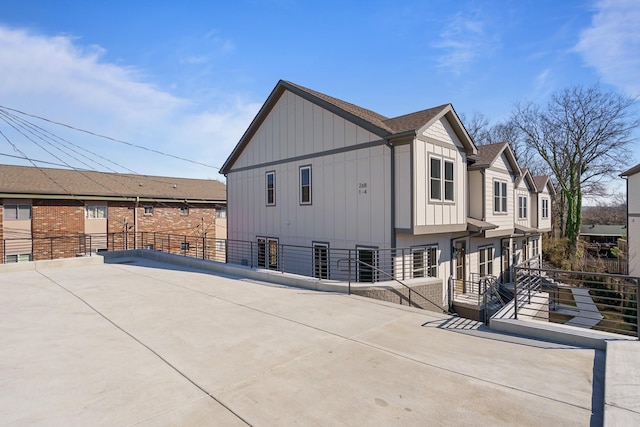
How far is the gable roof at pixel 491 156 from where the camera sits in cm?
1438

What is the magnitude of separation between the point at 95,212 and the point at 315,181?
17.5 metres

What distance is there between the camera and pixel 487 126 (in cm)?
3650

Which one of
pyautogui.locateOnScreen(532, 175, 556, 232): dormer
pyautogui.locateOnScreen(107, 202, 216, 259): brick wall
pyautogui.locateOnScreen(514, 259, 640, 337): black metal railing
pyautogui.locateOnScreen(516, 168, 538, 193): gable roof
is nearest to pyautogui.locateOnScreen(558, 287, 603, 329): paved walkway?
pyautogui.locateOnScreen(514, 259, 640, 337): black metal railing

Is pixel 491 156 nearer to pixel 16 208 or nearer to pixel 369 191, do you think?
pixel 369 191

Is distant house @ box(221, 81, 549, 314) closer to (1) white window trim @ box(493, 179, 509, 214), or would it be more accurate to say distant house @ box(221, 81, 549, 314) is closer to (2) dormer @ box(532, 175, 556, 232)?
(1) white window trim @ box(493, 179, 509, 214)

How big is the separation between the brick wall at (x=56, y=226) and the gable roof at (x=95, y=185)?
28.6 inches

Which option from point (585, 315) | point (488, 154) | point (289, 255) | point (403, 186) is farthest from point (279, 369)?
point (585, 315)

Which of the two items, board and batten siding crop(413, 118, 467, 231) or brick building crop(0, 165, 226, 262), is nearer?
board and batten siding crop(413, 118, 467, 231)

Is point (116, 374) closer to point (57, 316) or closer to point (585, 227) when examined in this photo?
point (57, 316)

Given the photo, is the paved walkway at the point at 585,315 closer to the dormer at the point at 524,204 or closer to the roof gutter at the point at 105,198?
the dormer at the point at 524,204

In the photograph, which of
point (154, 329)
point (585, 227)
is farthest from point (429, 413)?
point (585, 227)

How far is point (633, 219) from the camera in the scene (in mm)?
19109

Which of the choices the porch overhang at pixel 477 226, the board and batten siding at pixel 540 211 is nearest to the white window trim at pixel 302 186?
the porch overhang at pixel 477 226

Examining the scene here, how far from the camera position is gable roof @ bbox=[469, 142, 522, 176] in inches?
566
